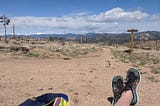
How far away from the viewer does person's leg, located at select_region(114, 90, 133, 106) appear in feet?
14.7

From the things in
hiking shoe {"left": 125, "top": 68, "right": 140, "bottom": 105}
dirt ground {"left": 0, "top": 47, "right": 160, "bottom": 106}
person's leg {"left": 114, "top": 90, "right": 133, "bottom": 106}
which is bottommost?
dirt ground {"left": 0, "top": 47, "right": 160, "bottom": 106}

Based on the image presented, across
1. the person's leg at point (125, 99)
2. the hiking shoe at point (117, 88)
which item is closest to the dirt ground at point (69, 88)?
the hiking shoe at point (117, 88)

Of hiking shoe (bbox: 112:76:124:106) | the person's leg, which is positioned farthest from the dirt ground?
the person's leg

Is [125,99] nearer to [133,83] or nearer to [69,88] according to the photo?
[133,83]

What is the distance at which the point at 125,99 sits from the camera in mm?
4559

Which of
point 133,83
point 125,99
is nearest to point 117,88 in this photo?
point 133,83

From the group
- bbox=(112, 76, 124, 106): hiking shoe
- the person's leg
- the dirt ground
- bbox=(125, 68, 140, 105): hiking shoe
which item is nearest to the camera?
the person's leg

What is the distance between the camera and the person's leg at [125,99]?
447cm

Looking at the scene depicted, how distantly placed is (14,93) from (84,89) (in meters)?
1.77

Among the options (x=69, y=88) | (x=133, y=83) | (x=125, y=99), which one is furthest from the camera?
(x=69, y=88)

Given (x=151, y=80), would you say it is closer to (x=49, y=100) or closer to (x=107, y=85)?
(x=107, y=85)

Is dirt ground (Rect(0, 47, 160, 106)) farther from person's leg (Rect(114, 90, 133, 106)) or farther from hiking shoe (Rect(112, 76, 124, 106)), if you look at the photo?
person's leg (Rect(114, 90, 133, 106))

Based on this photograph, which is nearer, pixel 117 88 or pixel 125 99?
pixel 125 99

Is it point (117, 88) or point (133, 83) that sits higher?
point (133, 83)
